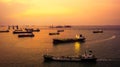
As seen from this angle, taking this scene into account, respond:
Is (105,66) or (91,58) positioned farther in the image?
(91,58)

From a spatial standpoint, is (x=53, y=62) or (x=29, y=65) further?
(x=53, y=62)

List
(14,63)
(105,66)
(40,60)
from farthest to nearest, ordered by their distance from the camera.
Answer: (40,60), (14,63), (105,66)

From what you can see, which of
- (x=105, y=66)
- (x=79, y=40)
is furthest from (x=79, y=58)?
(x=79, y=40)

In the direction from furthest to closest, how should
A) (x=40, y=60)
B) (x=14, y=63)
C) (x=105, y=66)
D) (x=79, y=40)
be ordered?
(x=79, y=40) → (x=40, y=60) → (x=14, y=63) → (x=105, y=66)

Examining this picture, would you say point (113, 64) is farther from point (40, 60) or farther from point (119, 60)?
point (40, 60)

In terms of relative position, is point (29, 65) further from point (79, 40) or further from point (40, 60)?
point (79, 40)

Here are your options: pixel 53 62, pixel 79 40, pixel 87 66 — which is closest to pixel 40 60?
pixel 53 62

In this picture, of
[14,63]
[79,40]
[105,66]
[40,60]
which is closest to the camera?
[105,66]

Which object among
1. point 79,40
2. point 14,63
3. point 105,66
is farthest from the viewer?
point 79,40
